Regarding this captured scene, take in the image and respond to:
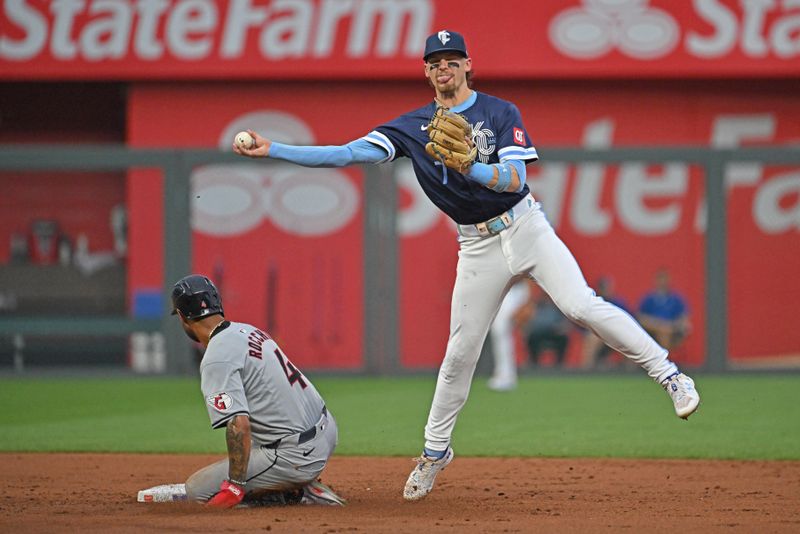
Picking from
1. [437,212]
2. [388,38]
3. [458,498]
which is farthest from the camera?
[388,38]

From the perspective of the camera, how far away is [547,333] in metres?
16.7

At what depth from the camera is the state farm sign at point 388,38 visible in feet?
58.0

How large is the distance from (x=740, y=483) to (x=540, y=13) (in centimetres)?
1158

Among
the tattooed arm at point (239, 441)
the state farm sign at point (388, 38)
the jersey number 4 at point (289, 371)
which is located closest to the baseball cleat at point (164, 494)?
the tattooed arm at point (239, 441)

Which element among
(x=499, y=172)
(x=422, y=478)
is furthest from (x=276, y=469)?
(x=499, y=172)

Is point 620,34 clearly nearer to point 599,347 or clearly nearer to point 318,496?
point 599,347

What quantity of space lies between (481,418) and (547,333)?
19.3 ft

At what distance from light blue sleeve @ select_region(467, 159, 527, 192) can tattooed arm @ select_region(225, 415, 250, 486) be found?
151 cm

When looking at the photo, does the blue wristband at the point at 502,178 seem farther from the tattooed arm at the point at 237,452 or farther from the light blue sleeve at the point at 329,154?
the tattooed arm at the point at 237,452

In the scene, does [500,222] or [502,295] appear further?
[502,295]

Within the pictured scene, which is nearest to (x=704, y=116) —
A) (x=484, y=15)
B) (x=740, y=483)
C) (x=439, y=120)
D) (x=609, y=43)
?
(x=609, y=43)

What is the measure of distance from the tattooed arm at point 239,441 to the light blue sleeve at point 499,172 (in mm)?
1512

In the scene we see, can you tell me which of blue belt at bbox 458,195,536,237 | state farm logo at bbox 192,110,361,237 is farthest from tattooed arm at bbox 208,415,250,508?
state farm logo at bbox 192,110,361,237


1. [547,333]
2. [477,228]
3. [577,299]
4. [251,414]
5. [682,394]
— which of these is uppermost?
[477,228]
